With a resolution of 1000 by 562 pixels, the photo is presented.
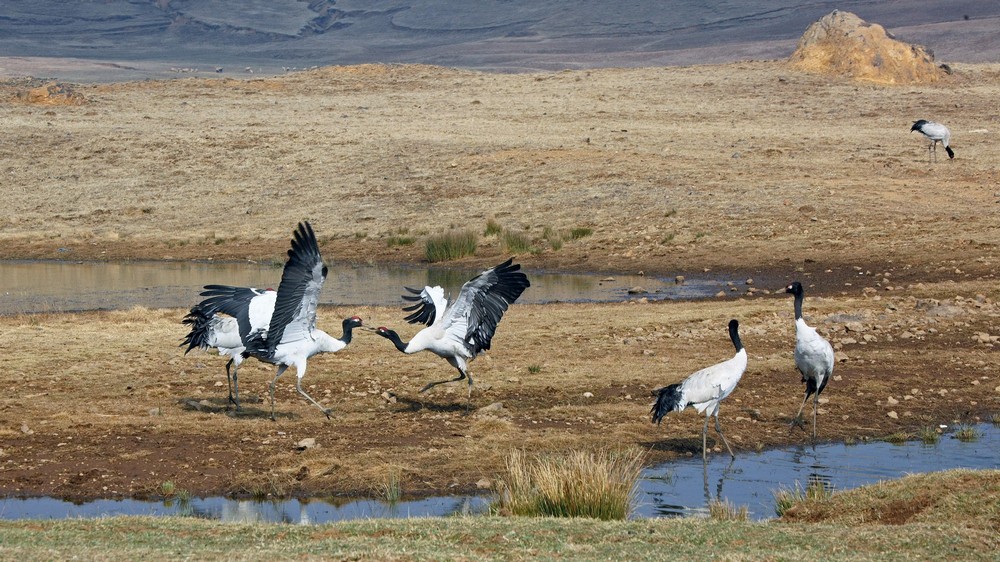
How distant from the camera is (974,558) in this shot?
291 inches

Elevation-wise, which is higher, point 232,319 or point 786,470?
point 232,319

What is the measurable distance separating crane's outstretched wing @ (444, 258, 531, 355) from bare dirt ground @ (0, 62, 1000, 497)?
33.0 inches

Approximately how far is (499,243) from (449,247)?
1137mm

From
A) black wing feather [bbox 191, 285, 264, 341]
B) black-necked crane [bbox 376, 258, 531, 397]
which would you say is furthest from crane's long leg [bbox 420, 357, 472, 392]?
black wing feather [bbox 191, 285, 264, 341]

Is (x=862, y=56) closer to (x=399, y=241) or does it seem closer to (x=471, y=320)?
(x=399, y=241)

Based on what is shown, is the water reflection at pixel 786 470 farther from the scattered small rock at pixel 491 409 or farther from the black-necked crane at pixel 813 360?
the scattered small rock at pixel 491 409

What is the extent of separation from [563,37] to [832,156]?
8781cm

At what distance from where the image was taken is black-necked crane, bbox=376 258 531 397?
13.2 metres

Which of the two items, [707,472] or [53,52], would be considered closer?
[707,472]

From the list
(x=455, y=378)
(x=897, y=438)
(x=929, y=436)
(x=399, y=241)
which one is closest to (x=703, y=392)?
(x=897, y=438)

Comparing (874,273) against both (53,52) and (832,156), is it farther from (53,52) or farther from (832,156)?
(53,52)

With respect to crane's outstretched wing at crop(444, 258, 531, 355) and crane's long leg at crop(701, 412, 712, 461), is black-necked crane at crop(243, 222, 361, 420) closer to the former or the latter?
crane's outstretched wing at crop(444, 258, 531, 355)

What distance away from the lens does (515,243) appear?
→ 86.2 ft

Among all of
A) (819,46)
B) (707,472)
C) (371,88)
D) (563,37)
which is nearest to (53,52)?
(563,37)
